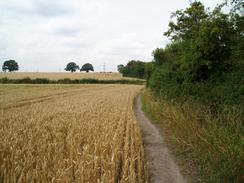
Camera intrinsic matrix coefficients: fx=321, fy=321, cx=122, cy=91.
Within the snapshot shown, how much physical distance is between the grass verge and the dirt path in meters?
0.30

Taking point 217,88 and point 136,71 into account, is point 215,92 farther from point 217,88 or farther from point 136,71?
point 136,71

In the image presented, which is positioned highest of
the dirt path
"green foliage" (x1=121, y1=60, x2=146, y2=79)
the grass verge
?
"green foliage" (x1=121, y1=60, x2=146, y2=79)

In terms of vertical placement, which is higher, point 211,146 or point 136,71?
point 136,71

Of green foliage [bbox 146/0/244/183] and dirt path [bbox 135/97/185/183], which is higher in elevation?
green foliage [bbox 146/0/244/183]

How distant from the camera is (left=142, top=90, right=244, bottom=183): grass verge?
7.07 m

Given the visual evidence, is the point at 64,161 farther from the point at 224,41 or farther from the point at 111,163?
the point at 224,41

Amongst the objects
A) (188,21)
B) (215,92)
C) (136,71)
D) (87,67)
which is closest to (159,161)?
(215,92)

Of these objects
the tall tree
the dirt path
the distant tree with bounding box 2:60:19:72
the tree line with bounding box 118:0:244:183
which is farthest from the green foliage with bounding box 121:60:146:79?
the dirt path

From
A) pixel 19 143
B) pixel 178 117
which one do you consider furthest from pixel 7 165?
pixel 178 117

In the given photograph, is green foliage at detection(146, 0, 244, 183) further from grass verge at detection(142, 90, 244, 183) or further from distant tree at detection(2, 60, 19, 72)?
distant tree at detection(2, 60, 19, 72)

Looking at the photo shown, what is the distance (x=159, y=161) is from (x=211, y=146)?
1.51 m

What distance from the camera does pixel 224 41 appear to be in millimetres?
14547

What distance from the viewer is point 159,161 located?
910cm

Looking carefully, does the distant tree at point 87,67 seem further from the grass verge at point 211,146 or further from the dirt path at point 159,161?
the grass verge at point 211,146
